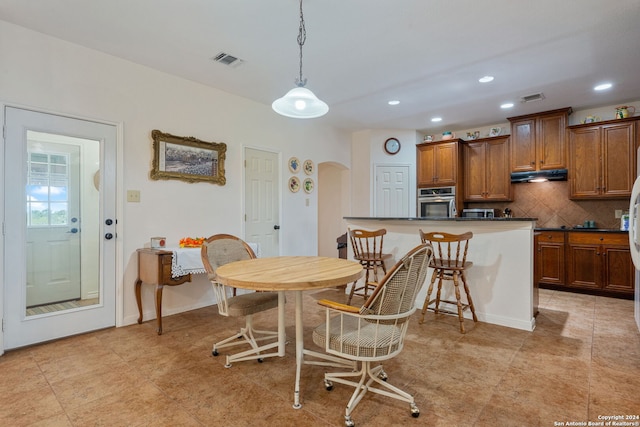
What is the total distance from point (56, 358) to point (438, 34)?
4.03m

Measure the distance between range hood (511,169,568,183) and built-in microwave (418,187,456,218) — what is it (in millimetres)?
927

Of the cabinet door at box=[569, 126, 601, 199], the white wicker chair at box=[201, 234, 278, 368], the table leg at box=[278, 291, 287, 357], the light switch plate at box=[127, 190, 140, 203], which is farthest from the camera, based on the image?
the cabinet door at box=[569, 126, 601, 199]

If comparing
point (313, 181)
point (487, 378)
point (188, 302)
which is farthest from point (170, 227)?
point (487, 378)

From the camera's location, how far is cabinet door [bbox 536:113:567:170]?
15.1ft

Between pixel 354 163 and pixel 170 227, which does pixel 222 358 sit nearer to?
pixel 170 227

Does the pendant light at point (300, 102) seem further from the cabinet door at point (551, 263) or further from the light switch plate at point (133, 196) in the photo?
the cabinet door at point (551, 263)

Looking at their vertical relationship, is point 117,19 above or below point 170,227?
above

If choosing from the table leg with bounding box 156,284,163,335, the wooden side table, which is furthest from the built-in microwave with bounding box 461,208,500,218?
the table leg with bounding box 156,284,163,335

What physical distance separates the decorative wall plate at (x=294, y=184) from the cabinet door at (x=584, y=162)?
3.96 m

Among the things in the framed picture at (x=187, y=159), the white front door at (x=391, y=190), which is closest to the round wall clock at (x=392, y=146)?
the white front door at (x=391, y=190)

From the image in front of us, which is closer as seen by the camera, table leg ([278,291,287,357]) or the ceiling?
table leg ([278,291,287,357])

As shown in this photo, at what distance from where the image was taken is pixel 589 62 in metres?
3.21

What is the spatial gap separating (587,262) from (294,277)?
14.6 ft

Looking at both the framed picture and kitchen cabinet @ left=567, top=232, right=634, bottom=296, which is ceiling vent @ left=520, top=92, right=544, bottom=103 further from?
the framed picture
